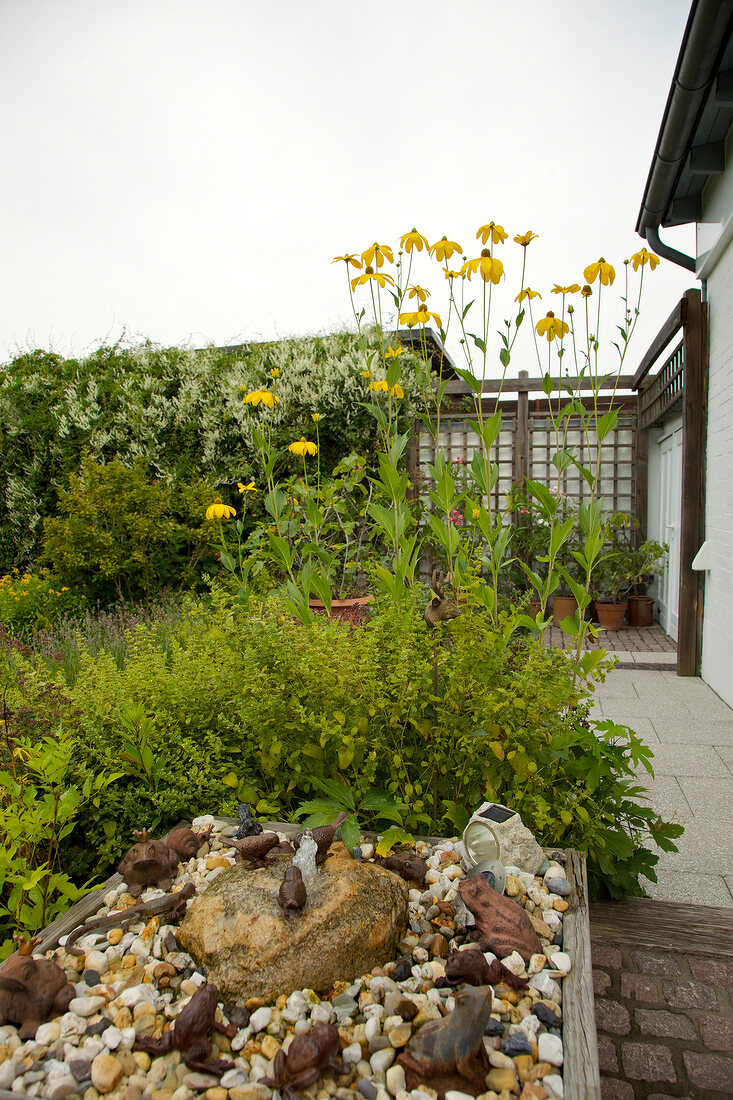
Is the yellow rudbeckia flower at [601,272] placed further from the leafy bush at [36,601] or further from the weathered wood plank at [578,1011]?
the leafy bush at [36,601]

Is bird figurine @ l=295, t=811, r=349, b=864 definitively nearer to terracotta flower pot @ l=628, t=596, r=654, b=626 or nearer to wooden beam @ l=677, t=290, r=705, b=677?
wooden beam @ l=677, t=290, r=705, b=677

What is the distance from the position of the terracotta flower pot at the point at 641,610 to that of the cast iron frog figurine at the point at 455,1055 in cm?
601

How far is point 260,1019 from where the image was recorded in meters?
0.89

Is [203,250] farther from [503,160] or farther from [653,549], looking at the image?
[653,549]

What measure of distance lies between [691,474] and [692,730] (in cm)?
177

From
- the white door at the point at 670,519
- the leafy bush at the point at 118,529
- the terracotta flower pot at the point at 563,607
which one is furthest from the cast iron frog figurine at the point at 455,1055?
the terracotta flower pot at the point at 563,607

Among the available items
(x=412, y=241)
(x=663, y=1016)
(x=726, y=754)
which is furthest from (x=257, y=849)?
(x=726, y=754)

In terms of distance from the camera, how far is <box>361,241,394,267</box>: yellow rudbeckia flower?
206 cm

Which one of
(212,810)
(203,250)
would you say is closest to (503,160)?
(203,250)

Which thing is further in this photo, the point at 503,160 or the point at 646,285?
the point at 503,160

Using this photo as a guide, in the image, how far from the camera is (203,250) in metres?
5.80

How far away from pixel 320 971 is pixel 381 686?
603mm

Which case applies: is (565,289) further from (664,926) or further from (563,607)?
(563,607)

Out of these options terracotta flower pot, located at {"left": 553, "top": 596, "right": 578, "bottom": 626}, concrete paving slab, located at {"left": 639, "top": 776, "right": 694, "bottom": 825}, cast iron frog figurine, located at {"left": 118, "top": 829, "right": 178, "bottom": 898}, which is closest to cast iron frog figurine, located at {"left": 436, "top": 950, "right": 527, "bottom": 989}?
cast iron frog figurine, located at {"left": 118, "top": 829, "right": 178, "bottom": 898}
